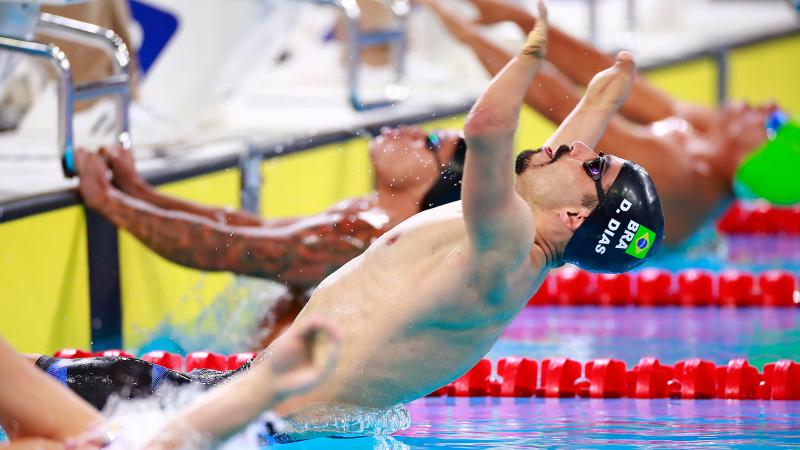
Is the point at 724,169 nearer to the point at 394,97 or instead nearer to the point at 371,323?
the point at 394,97

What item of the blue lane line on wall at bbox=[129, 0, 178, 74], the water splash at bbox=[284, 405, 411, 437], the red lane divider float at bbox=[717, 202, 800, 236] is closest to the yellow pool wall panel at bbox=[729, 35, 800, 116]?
the red lane divider float at bbox=[717, 202, 800, 236]

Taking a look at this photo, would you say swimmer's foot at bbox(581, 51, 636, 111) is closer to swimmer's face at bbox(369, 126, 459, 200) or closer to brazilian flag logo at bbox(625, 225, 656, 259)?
brazilian flag logo at bbox(625, 225, 656, 259)

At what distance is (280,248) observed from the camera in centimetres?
382

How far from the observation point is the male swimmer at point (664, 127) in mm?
4746

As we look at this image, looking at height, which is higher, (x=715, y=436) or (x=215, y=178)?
(x=215, y=178)

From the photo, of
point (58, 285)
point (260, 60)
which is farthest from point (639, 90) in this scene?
point (58, 285)

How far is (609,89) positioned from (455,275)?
2.44 ft

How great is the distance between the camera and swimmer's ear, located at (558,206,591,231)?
8.92 ft

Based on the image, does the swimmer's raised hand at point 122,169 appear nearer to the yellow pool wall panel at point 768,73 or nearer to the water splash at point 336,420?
the water splash at point 336,420

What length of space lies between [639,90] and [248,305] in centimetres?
226

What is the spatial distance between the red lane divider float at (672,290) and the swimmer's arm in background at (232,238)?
1.43m

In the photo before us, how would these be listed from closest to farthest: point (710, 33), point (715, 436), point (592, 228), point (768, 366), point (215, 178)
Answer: point (592, 228)
point (715, 436)
point (768, 366)
point (215, 178)
point (710, 33)

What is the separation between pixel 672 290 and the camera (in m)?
5.09

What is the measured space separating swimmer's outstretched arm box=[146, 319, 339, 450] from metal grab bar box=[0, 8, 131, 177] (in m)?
1.81
